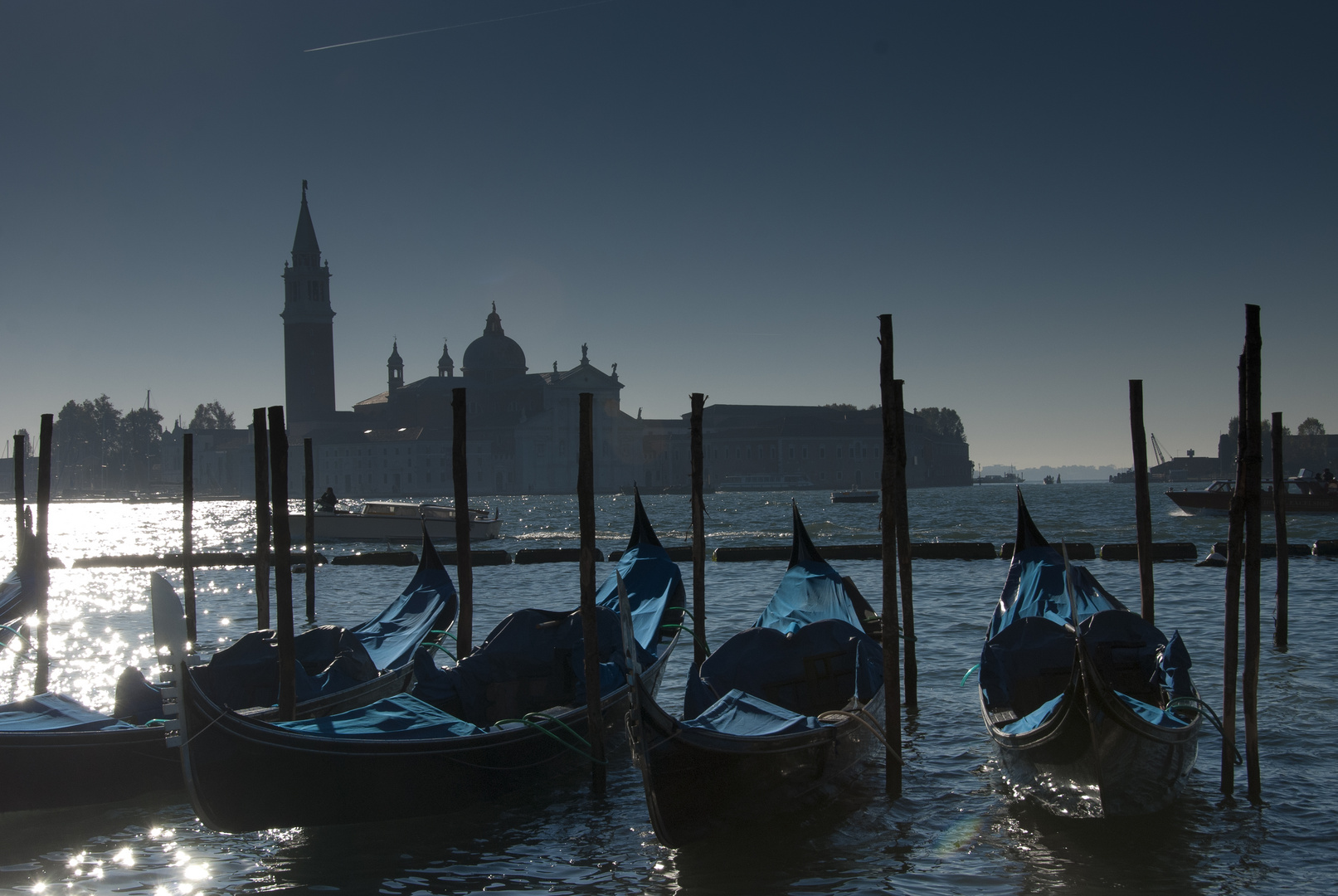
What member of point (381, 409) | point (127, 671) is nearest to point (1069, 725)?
point (127, 671)

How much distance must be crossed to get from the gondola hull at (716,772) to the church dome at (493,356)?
244ft

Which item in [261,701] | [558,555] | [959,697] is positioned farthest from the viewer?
[558,555]

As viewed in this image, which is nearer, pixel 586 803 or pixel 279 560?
pixel 586 803

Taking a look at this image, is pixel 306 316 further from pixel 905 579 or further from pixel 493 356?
pixel 905 579

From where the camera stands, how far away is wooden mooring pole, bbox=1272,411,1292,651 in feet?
33.2

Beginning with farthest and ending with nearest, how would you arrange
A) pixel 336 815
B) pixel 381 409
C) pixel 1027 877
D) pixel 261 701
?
pixel 381 409 → pixel 261 701 → pixel 336 815 → pixel 1027 877

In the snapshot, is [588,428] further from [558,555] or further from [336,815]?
[558,555]

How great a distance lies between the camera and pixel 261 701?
6.63 metres

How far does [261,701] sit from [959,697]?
4.80 metres

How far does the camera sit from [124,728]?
6.08 m

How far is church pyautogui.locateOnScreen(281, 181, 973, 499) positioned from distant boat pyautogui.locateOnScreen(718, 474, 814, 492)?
0.80ft

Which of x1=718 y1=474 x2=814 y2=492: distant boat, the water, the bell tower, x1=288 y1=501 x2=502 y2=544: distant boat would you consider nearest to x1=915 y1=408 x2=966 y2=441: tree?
x1=718 y1=474 x2=814 y2=492: distant boat

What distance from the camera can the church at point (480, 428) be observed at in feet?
233

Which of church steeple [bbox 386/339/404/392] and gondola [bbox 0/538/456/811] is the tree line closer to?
church steeple [bbox 386/339/404/392]
